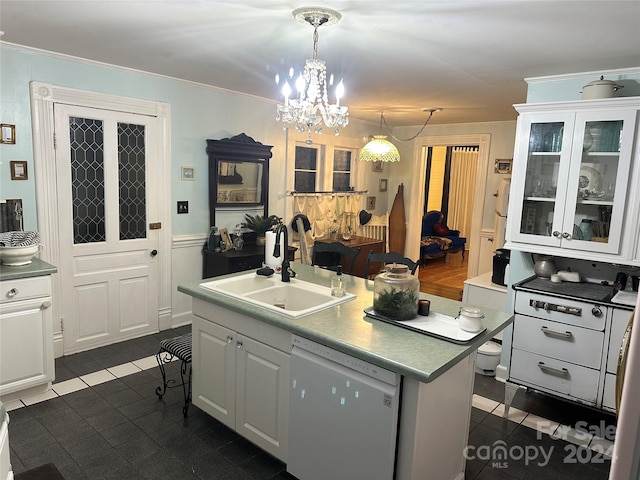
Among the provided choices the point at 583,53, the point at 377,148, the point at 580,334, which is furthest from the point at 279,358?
the point at 377,148

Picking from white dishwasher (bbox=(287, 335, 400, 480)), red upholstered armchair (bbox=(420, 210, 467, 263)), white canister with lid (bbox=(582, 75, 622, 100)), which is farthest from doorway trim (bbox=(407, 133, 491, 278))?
white dishwasher (bbox=(287, 335, 400, 480))

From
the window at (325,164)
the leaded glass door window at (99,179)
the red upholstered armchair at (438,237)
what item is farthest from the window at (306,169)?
the red upholstered armchair at (438,237)

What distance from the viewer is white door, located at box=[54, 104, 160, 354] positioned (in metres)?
3.49

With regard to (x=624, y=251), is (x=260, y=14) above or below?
above

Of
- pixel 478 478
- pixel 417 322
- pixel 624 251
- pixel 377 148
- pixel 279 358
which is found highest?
pixel 377 148

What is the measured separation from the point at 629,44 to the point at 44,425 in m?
4.06

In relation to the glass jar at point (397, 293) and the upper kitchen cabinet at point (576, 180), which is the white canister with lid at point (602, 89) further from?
the glass jar at point (397, 293)

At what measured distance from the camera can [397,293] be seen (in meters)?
2.13

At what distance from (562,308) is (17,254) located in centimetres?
355

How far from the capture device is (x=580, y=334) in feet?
9.02

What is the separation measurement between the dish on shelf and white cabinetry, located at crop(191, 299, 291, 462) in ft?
7.34

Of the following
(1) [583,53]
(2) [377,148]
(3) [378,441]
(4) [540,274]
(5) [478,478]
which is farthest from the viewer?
(2) [377,148]

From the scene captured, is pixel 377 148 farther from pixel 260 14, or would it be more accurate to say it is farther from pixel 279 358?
pixel 279 358

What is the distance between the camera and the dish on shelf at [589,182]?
2910 millimetres
